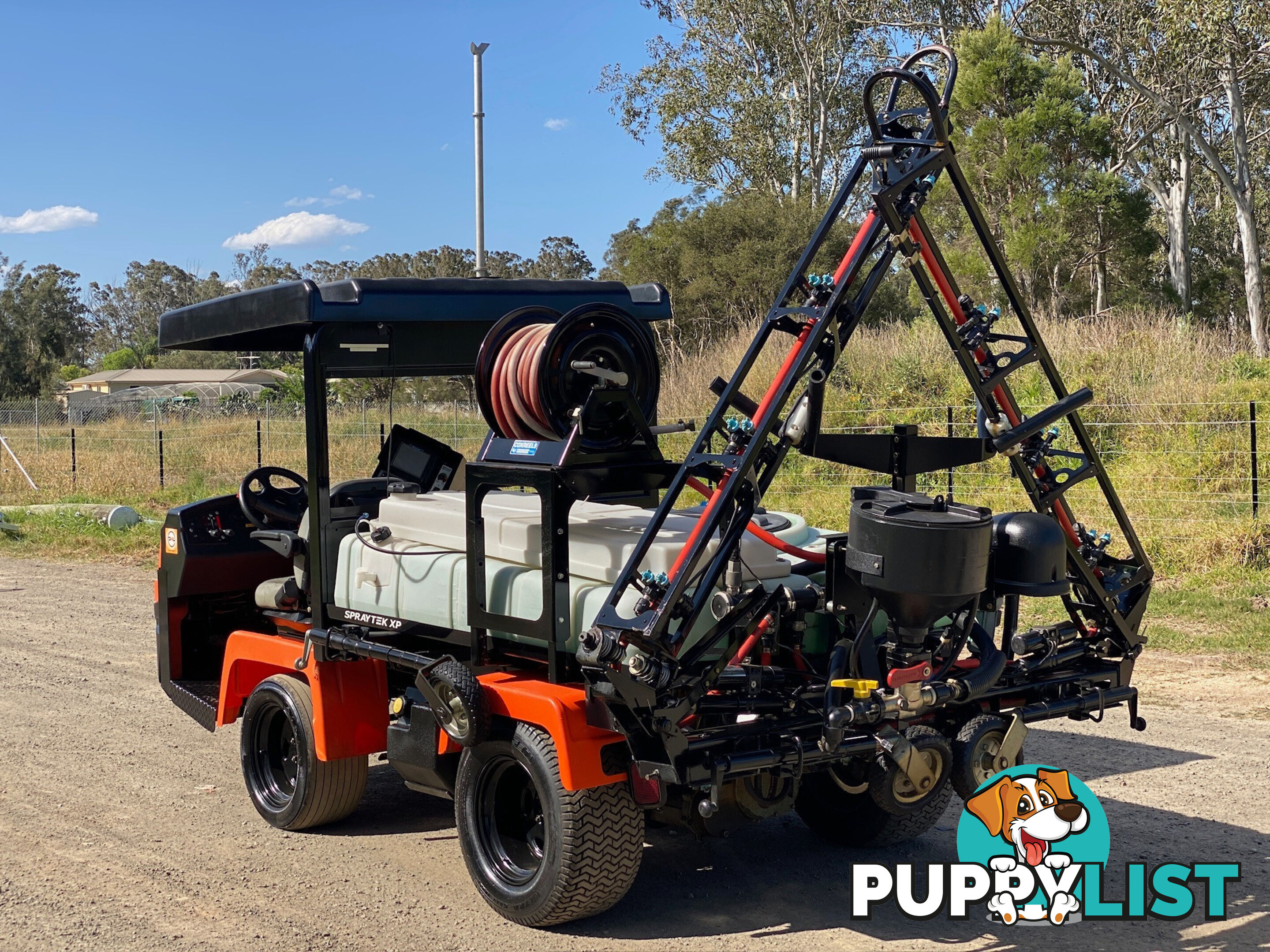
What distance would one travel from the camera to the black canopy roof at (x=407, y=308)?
17.3ft

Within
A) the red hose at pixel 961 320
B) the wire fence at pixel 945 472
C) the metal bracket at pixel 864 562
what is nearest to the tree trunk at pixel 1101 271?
the wire fence at pixel 945 472

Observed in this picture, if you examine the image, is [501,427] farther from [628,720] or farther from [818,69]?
[818,69]

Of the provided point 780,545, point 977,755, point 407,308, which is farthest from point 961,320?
point 407,308

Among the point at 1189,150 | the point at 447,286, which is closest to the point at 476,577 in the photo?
the point at 447,286

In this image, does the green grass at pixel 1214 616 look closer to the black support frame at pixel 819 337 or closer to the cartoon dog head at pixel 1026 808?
the cartoon dog head at pixel 1026 808

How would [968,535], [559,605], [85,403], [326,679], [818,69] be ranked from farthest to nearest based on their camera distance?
[85,403] < [818,69] < [326,679] < [559,605] < [968,535]

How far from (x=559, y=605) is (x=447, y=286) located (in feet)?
5.56

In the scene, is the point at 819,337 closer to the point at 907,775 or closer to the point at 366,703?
the point at 907,775

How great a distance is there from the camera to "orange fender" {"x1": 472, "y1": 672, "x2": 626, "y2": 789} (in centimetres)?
421

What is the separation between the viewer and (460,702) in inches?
180

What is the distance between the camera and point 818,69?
122 feet

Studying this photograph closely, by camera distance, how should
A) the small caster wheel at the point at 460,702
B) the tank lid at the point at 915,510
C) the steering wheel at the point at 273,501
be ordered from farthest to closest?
the steering wheel at the point at 273,501
the small caster wheel at the point at 460,702
the tank lid at the point at 915,510

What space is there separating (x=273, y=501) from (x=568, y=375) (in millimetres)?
2927

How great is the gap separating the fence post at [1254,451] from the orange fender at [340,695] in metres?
9.86
